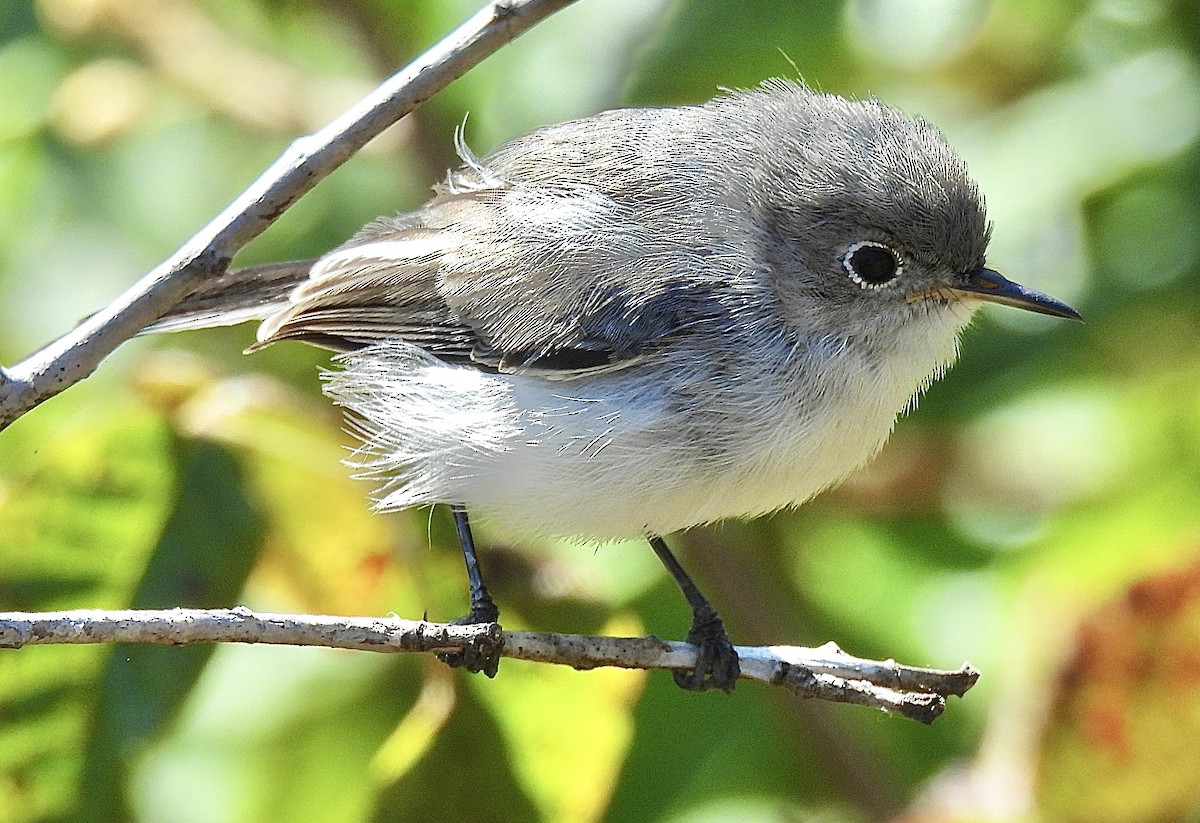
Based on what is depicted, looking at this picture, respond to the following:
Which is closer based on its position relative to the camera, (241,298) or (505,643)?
(505,643)

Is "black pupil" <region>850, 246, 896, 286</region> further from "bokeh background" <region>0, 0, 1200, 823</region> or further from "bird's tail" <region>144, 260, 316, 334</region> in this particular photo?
"bird's tail" <region>144, 260, 316, 334</region>

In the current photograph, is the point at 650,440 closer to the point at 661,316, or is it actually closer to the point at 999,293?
the point at 661,316

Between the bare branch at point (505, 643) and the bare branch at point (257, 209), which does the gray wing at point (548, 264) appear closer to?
the bare branch at point (505, 643)

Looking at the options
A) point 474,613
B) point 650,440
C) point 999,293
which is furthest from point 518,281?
point 999,293

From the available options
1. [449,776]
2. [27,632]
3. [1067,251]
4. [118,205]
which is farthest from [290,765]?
[1067,251]

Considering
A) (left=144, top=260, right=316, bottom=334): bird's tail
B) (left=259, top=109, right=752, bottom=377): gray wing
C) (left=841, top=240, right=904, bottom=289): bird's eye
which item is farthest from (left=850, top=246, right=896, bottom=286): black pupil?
(left=144, top=260, right=316, bottom=334): bird's tail

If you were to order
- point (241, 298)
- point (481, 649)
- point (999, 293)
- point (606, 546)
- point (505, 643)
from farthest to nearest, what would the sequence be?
1. point (606, 546)
2. point (241, 298)
3. point (999, 293)
4. point (481, 649)
5. point (505, 643)
